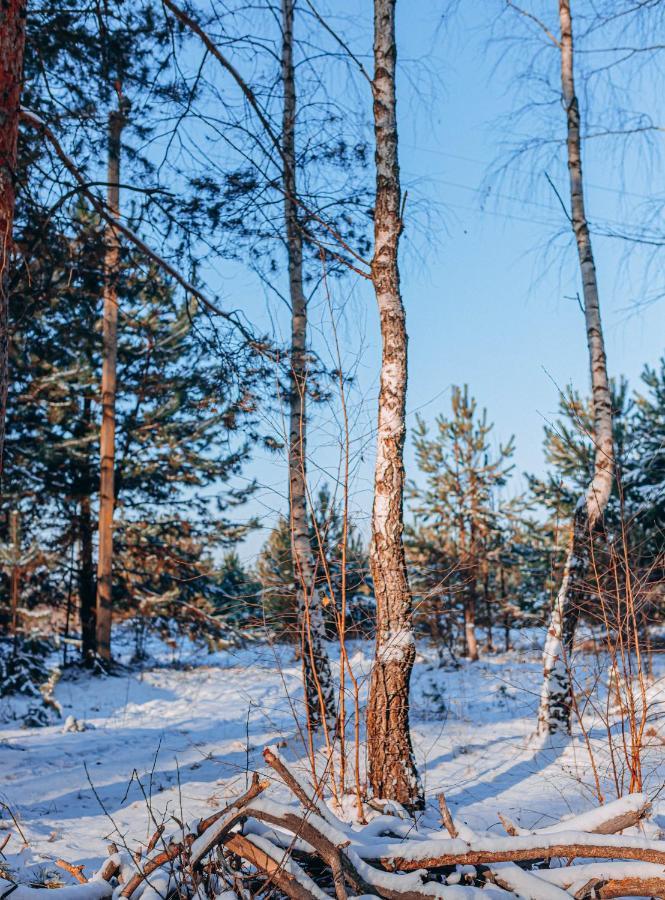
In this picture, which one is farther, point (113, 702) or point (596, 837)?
point (113, 702)

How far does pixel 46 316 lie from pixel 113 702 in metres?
6.30

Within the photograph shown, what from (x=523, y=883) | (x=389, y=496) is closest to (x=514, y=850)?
(x=523, y=883)

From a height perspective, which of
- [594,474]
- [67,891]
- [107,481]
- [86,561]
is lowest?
[67,891]

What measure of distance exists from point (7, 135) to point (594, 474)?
597cm

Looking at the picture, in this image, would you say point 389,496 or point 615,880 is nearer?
point 615,880

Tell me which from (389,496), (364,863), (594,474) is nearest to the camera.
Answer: (364,863)

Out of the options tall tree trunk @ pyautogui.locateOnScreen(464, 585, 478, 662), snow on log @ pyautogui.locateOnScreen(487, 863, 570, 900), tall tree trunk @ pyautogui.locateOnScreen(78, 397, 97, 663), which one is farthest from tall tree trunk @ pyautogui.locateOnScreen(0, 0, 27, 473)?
tall tree trunk @ pyautogui.locateOnScreen(464, 585, 478, 662)

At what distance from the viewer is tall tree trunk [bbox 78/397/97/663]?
12797 millimetres

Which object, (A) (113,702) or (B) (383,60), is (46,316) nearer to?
(A) (113,702)

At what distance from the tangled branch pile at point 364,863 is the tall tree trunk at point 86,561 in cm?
1170

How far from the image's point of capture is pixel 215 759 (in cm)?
364

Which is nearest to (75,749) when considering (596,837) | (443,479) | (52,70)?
(596,837)

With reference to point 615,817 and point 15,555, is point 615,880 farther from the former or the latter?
point 15,555

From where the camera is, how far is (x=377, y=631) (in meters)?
4.18
